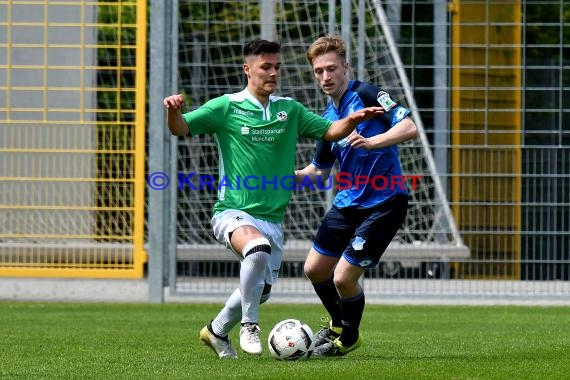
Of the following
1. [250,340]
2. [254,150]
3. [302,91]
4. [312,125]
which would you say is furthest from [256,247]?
[302,91]

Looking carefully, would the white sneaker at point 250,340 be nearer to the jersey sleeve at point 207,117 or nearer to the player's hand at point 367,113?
the jersey sleeve at point 207,117

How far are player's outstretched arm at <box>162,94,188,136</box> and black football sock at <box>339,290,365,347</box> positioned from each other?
1.46 metres

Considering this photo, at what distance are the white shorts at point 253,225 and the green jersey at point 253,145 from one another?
5cm

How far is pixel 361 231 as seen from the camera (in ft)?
25.6

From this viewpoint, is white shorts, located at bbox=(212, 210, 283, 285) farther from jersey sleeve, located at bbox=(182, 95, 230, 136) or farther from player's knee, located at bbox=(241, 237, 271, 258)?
jersey sleeve, located at bbox=(182, 95, 230, 136)

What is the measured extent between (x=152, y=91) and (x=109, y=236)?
149 cm

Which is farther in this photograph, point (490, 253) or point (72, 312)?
point (490, 253)

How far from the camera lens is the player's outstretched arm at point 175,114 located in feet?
23.0

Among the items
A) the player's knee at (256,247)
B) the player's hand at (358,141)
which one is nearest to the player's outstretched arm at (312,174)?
the player's hand at (358,141)

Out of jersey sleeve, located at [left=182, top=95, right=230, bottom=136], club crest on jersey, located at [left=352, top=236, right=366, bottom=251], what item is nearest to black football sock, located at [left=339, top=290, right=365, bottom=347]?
club crest on jersey, located at [left=352, top=236, right=366, bottom=251]

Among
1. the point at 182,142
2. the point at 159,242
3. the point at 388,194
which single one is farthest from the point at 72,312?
the point at 388,194

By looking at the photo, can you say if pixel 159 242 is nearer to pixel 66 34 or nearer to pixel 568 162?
pixel 66 34

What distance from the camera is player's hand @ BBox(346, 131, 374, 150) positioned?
23.8 ft

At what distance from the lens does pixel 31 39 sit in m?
13.0
